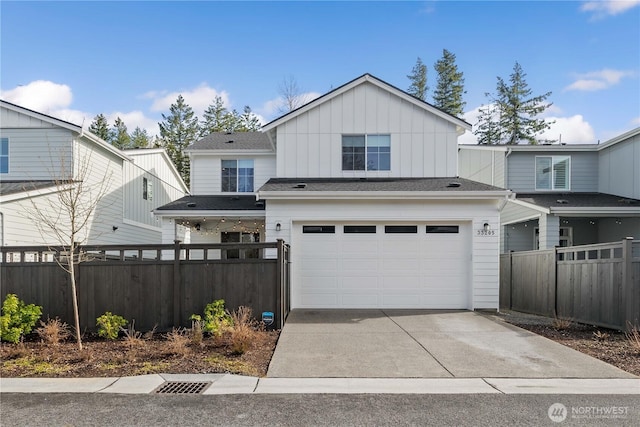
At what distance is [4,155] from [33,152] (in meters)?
1.00

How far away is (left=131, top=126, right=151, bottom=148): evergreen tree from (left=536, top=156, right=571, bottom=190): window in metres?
35.8

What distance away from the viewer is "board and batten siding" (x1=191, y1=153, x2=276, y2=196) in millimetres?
16312

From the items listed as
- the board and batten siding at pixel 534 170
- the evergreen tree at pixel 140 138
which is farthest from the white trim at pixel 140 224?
the evergreen tree at pixel 140 138

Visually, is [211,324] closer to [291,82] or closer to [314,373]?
[314,373]

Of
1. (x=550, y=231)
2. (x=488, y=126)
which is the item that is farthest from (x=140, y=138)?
(x=550, y=231)

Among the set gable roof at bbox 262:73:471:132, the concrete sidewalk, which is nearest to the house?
gable roof at bbox 262:73:471:132

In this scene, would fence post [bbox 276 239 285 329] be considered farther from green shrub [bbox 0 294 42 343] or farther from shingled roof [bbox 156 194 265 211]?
shingled roof [bbox 156 194 265 211]

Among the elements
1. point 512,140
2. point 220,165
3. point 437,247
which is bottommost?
point 437,247

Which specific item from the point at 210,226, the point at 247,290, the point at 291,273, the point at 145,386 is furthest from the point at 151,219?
the point at 145,386

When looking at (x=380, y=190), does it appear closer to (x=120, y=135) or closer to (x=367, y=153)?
(x=367, y=153)

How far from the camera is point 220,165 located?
16.4 meters

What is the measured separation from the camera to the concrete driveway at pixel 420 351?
5.64 meters

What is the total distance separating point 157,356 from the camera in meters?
6.38

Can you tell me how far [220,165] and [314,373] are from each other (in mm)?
12239
